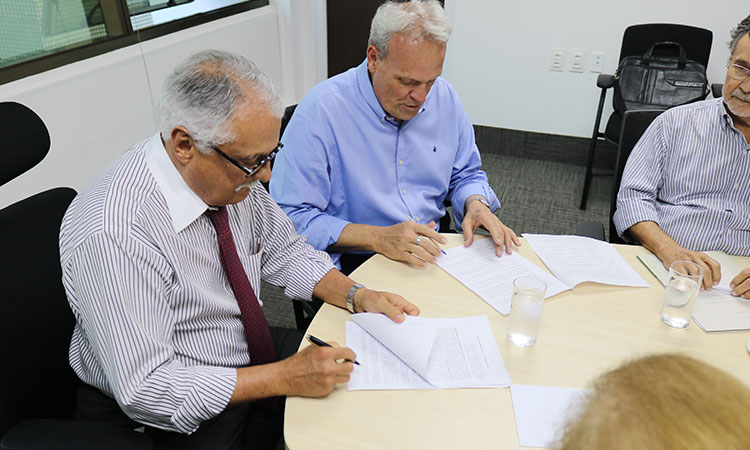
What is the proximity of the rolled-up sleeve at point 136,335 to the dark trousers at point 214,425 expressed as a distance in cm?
12

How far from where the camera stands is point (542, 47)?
12.5ft

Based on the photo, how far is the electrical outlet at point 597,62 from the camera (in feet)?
12.1

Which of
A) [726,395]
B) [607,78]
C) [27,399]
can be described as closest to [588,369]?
[726,395]

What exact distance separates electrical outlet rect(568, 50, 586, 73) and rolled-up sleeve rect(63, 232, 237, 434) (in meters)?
3.35

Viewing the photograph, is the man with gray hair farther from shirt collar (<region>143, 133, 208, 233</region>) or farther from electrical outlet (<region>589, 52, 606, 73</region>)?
electrical outlet (<region>589, 52, 606, 73</region>)

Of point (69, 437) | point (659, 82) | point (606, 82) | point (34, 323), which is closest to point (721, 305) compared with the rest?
point (69, 437)

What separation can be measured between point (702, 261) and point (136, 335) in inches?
54.1

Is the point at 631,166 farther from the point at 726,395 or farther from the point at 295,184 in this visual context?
the point at 726,395

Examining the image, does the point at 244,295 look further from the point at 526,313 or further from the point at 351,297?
the point at 526,313

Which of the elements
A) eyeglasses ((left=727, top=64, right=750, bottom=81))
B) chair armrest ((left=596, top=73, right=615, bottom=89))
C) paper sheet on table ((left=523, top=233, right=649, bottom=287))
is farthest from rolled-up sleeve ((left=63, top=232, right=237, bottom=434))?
chair armrest ((left=596, top=73, right=615, bottom=89))

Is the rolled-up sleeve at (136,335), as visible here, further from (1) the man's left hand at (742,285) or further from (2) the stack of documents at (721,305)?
(1) the man's left hand at (742,285)

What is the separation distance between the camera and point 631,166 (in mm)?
1830

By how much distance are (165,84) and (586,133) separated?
11.1 ft

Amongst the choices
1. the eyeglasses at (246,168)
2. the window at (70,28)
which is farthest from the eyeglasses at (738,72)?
the window at (70,28)
